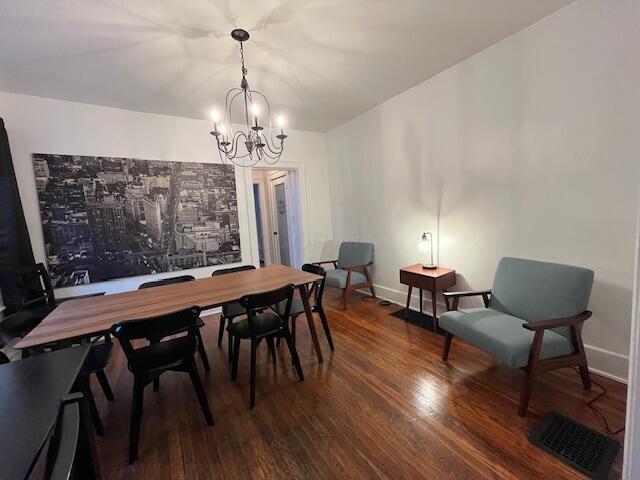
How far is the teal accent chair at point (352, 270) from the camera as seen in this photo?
357 cm

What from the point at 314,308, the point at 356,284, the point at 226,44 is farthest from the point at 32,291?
the point at 356,284

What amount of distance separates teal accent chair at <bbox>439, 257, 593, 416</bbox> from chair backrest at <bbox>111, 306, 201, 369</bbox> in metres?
1.85

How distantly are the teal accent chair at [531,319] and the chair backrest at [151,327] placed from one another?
6.07 ft

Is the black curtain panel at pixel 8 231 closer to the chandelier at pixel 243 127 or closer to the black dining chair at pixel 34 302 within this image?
the black dining chair at pixel 34 302

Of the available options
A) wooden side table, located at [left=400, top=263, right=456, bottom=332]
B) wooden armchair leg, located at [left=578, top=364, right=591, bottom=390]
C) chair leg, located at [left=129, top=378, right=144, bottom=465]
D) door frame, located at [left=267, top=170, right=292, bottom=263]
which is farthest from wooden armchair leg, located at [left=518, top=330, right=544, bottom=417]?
door frame, located at [left=267, top=170, right=292, bottom=263]

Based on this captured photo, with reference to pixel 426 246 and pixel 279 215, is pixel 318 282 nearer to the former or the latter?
pixel 426 246

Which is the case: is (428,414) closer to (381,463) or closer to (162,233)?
(381,463)

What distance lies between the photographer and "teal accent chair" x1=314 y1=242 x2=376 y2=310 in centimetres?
357

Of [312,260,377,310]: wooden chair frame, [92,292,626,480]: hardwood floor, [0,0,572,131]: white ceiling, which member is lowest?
[92,292,626,480]: hardwood floor

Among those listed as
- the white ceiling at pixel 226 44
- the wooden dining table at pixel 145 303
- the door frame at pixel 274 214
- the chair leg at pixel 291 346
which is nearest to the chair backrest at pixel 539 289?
the wooden dining table at pixel 145 303

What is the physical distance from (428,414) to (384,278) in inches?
88.3

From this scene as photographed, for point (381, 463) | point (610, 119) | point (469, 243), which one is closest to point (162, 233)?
point (381, 463)

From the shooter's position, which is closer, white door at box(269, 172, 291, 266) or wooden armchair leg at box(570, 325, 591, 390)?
wooden armchair leg at box(570, 325, 591, 390)

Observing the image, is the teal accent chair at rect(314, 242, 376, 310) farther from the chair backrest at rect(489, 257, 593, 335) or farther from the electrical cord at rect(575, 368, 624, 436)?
the electrical cord at rect(575, 368, 624, 436)
